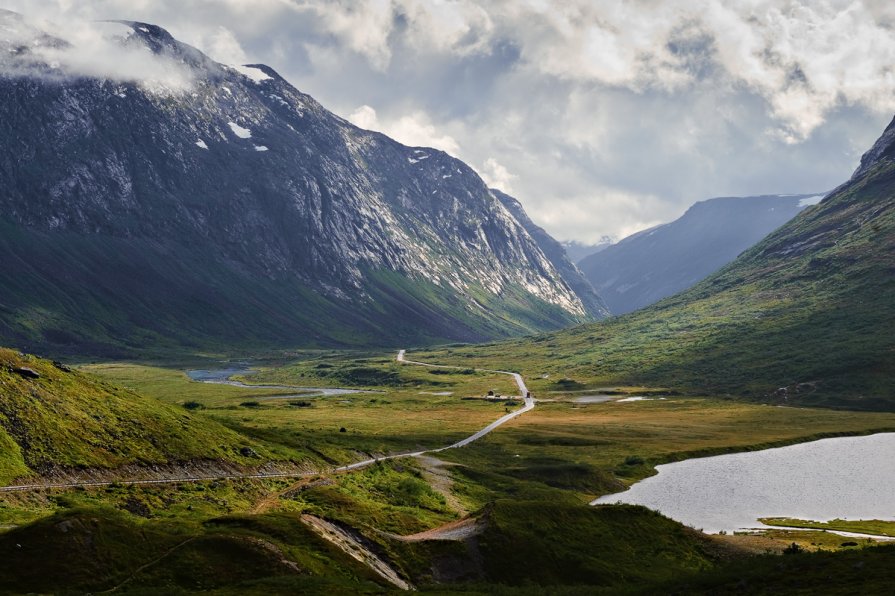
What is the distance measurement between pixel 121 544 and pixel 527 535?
105 ft

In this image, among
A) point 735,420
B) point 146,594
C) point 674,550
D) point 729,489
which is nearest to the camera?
point 146,594

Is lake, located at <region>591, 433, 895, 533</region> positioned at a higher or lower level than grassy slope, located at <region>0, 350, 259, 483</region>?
lower

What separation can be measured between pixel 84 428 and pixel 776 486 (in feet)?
326

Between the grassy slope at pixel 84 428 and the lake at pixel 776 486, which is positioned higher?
the grassy slope at pixel 84 428

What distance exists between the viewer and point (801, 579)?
41219mm

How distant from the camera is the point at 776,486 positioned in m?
111

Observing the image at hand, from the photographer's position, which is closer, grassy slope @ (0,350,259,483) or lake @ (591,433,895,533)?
grassy slope @ (0,350,259,483)

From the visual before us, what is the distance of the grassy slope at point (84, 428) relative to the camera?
7288cm

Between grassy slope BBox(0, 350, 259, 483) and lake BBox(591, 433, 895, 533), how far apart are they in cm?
5937

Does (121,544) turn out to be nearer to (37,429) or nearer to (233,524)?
(233,524)

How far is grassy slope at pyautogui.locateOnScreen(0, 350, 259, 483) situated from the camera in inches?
2869

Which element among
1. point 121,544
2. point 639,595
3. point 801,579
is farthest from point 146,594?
point 801,579

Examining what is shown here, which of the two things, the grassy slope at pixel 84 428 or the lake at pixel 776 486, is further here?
the lake at pixel 776 486

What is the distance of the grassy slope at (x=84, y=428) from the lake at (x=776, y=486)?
5937cm
